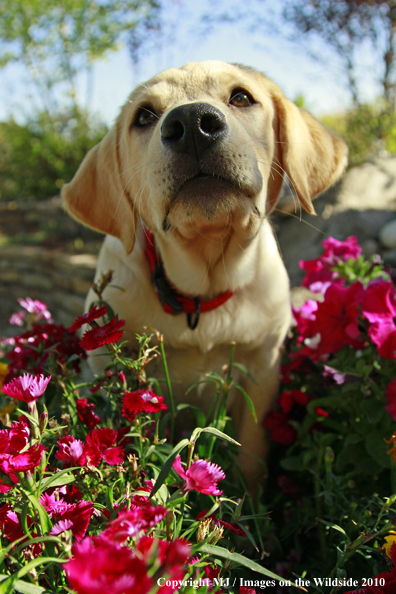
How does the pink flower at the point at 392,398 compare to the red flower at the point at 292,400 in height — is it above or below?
above

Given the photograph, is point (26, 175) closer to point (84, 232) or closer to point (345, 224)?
point (84, 232)

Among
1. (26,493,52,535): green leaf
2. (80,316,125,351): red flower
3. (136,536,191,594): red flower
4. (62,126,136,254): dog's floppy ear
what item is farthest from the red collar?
(136,536,191,594): red flower

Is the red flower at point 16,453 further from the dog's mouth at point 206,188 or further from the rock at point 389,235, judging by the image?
the rock at point 389,235

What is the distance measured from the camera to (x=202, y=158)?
1355 mm

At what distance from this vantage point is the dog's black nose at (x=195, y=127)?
1305 mm

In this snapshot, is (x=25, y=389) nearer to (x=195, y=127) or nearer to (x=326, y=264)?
(x=195, y=127)

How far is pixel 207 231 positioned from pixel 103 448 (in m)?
0.91

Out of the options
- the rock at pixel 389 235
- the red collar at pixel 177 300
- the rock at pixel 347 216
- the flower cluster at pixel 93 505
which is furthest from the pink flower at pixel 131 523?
the rock at pixel 389 235

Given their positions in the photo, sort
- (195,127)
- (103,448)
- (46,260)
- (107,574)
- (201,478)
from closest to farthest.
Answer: (107,574) → (201,478) → (103,448) → (195,127) → (46,260)

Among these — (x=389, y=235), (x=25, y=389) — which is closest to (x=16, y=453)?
(x=25, y=389)

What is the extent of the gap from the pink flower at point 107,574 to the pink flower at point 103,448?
1.51 feet

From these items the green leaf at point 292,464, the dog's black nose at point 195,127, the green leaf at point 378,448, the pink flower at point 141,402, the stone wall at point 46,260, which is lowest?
the stone wall at point 46,260

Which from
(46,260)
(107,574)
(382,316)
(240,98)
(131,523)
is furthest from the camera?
(46,260)

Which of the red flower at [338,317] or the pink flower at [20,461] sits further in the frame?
the red flower at [338,317]
